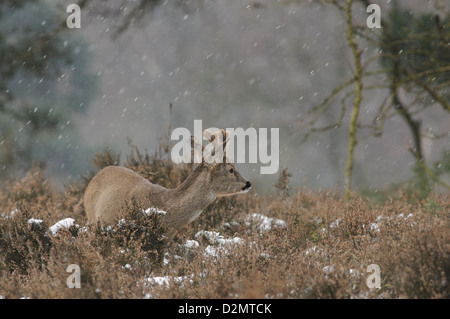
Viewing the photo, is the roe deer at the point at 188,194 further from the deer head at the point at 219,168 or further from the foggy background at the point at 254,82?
the foggy background at the point at 254,82

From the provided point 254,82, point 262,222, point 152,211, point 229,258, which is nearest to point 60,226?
point 152,211

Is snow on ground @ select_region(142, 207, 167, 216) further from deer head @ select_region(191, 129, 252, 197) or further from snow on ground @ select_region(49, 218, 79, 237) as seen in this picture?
snow on ground @ select_region(49, 218, 79, 237)

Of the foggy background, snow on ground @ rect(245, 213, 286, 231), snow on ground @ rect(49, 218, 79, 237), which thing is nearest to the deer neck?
snow on ground @ rect(49, 218, 79, 237)

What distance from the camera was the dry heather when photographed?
14.5ft

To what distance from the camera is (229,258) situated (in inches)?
214

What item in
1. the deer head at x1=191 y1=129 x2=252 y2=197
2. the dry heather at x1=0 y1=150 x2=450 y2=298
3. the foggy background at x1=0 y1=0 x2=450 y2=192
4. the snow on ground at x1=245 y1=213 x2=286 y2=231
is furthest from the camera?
the foggy background at x1=0 y1=0 x2=450 y2=192

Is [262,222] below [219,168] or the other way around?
below

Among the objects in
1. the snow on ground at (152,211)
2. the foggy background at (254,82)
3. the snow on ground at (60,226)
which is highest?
the foggy background at (254,82)

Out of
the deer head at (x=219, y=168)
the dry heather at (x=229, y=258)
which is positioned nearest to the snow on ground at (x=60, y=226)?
the dry heather at (x=229, y=258)

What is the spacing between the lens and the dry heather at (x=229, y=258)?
4406 millimetres

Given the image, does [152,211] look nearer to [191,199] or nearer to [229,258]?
[191,199]

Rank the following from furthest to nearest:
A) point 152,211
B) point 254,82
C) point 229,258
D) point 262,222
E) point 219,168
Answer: point 254,82 → point 262,222 → point 219,168 → point 152,211 → point 229,258

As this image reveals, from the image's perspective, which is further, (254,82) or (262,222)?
(254,82)

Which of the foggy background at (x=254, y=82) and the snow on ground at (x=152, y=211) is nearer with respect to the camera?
the snow on ground at (x=152, y=211)
